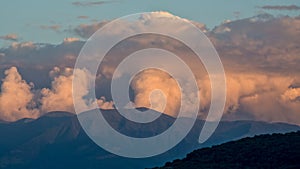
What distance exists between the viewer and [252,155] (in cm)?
16375

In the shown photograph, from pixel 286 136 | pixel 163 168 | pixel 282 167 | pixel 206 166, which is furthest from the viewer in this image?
pixel 286 136

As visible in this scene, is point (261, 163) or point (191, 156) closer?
point (261, 163)

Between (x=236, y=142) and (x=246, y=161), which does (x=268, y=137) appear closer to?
(x=236, y=142)

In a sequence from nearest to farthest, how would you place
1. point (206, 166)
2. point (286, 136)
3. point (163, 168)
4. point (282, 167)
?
point (282, 167) < point (206, 166) < point (163, 168) < point (286, 136)

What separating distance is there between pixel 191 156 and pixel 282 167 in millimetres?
35110

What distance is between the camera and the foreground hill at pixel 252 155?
15515 centimetres

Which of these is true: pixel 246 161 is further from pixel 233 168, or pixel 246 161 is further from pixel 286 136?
pixel 286 136

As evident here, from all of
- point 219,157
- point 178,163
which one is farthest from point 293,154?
point 178,163

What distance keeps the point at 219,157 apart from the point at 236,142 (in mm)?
17211

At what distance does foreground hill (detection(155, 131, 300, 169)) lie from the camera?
155150 millimetres

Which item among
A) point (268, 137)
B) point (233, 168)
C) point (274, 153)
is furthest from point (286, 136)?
point (233, 168)

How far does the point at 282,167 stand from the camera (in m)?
149

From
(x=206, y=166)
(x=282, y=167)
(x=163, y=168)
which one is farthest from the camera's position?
(x=163, y=168)

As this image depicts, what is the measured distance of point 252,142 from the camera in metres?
179
